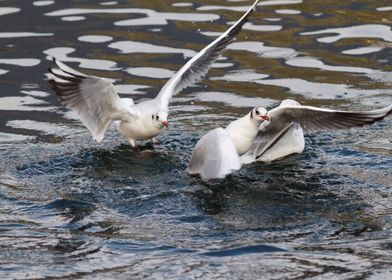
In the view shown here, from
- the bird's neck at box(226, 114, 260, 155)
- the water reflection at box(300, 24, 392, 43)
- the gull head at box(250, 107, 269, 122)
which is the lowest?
the water reflection at box(300, 24, 392, 43)

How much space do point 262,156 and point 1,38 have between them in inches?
199

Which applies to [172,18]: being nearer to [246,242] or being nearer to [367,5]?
[367,5]

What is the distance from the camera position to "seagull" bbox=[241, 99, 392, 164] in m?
9.24

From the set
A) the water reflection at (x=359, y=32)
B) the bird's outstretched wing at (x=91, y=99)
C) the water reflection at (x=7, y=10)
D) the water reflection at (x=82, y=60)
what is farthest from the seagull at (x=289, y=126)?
the water reflection at (x=7, y=10)

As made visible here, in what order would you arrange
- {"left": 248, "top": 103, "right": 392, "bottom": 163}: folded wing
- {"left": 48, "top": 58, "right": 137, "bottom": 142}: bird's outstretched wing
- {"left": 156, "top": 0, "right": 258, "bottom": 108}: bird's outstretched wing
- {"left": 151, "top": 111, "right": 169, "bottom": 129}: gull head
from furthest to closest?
{"left": 156, "top": 0, "right": 258, "bottom": 108}: bird's outstretched wing, {"left": 151, "top": 111, "right": 169, "bottom": 129}: gull head, {"left": 48, "top": 58, "right": 137, "bottom": 142}: bird's outstretched wing, {"left": 248, "top": 103, "right": 392, "bottom": 163}: folded wing

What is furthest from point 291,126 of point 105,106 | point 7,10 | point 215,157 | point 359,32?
point 7,10

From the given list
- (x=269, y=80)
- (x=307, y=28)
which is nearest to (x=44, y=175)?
(x=269, y=80)

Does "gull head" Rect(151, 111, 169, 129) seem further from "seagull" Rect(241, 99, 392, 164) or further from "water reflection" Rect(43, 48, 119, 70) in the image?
"water reflection" Rect(43, 48, 119, 70)

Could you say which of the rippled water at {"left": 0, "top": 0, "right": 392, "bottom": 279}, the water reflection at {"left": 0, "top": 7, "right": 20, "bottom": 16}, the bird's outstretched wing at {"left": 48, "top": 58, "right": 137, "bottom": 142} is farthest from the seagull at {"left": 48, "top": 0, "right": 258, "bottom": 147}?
the water reflection at {"left": 0, "top": 7, "right": 20, "bottom": 16}

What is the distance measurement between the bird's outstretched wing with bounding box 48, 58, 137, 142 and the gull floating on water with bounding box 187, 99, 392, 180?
1083 mm

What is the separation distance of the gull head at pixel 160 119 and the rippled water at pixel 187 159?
0.29m

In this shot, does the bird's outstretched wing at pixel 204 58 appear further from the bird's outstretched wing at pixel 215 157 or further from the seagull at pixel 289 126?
the bird's outstretched wing at pixel 215 157

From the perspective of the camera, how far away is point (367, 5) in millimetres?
14820

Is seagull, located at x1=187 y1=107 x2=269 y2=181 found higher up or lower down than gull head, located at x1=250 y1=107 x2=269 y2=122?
lower down
